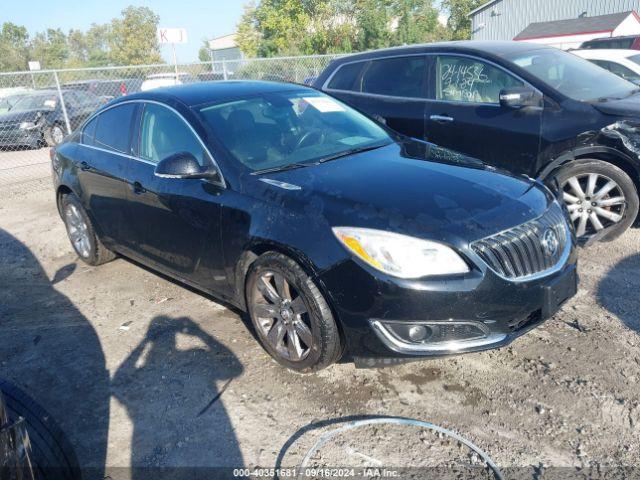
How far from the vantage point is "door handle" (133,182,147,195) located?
158 inches

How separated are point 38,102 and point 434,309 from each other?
13.1m

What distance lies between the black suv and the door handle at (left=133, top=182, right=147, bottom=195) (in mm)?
2608

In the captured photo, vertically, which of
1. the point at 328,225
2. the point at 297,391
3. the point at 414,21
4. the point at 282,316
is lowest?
the point at 297,391

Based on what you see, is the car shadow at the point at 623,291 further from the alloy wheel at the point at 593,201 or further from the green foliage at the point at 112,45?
the green foliage at the point at 112,45

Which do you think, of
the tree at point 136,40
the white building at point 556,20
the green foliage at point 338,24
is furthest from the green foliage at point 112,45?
the white building at point 556,20

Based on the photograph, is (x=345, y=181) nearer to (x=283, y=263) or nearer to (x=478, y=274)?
(x=283, y=263)

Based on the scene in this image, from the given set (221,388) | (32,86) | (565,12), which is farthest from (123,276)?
(565,12)

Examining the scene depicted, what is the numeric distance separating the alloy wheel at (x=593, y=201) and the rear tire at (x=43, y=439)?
13.8 feet

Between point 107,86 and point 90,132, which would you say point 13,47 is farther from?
point 90,132

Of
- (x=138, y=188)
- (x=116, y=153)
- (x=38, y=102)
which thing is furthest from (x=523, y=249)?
(x=38, y=102)

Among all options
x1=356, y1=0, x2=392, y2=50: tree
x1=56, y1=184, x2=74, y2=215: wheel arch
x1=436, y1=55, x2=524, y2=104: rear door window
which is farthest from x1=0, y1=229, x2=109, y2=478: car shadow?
x1=356, y1=0, x2=392, y2=50: tree

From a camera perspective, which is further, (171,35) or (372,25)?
(372,25)

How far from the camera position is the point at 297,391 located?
10.3 feet

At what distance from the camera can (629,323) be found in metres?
3.57
